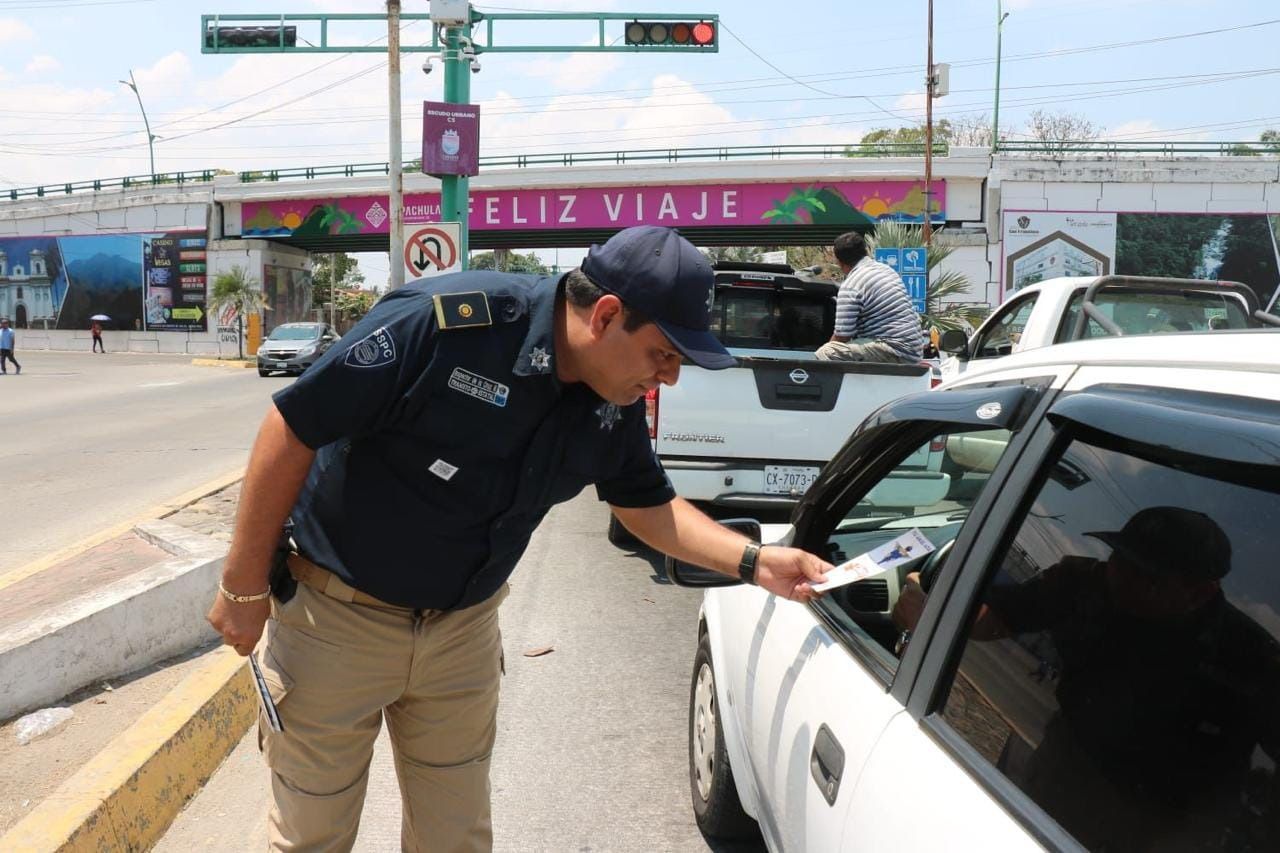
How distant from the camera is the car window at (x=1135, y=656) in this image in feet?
4.20

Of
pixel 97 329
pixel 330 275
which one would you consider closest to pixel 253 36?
pixel 97 329

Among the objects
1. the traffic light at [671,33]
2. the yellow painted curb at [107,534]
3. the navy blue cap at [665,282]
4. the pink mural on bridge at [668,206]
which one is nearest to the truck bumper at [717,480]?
the yellow painted curb at [107,534]

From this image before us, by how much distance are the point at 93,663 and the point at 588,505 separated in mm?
5681

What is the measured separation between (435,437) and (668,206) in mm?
34529

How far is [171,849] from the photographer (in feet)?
10.4

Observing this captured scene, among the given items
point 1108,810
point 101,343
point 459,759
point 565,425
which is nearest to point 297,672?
point 459,759

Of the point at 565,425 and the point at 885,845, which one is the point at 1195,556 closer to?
the point at 885,845

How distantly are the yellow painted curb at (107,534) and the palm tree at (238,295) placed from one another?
33410 mm

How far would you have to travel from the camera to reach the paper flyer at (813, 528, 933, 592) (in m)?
2.12

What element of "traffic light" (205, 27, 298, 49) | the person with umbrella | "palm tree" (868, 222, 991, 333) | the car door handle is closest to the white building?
the person with umbrella

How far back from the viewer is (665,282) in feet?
6.65

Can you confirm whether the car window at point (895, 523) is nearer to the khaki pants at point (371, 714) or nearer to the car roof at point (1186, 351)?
the car roof at point (1186, 351)

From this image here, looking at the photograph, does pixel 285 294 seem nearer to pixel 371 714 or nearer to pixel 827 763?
pixel 371 714

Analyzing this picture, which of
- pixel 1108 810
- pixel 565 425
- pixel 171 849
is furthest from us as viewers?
pixel 171 849
